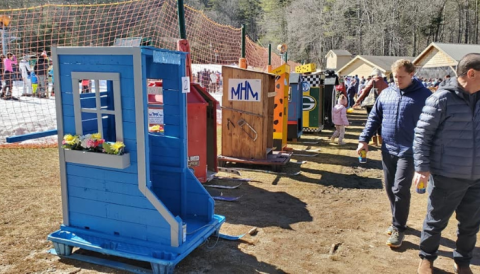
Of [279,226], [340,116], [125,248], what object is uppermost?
Result: [340,116]

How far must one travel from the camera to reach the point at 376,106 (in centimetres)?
406

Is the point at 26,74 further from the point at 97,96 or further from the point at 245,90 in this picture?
the point at 97,96

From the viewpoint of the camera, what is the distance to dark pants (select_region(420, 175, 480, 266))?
301cm

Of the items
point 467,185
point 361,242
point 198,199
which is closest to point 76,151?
point 198,199

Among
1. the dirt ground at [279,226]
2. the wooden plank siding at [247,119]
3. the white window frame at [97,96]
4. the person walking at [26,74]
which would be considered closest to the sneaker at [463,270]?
the dirt ground at [279,226]

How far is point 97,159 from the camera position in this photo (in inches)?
123

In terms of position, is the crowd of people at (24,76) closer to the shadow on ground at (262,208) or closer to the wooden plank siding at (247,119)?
the wooden plank siding at (247,119)

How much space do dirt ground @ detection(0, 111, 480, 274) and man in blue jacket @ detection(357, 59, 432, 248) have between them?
435 millimetres

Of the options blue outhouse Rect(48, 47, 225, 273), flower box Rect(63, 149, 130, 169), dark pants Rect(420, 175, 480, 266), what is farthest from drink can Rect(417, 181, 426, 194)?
flower box Rect(63, 149, 130, 169)

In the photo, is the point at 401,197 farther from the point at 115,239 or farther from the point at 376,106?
the point at 115,239

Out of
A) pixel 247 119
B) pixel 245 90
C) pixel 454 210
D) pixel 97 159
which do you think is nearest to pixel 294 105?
pixel 247 119

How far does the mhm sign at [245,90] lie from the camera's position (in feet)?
21.1

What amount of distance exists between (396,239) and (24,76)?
543 inches

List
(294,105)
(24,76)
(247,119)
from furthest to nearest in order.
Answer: (24,76) → (294,105) → (247,119)
